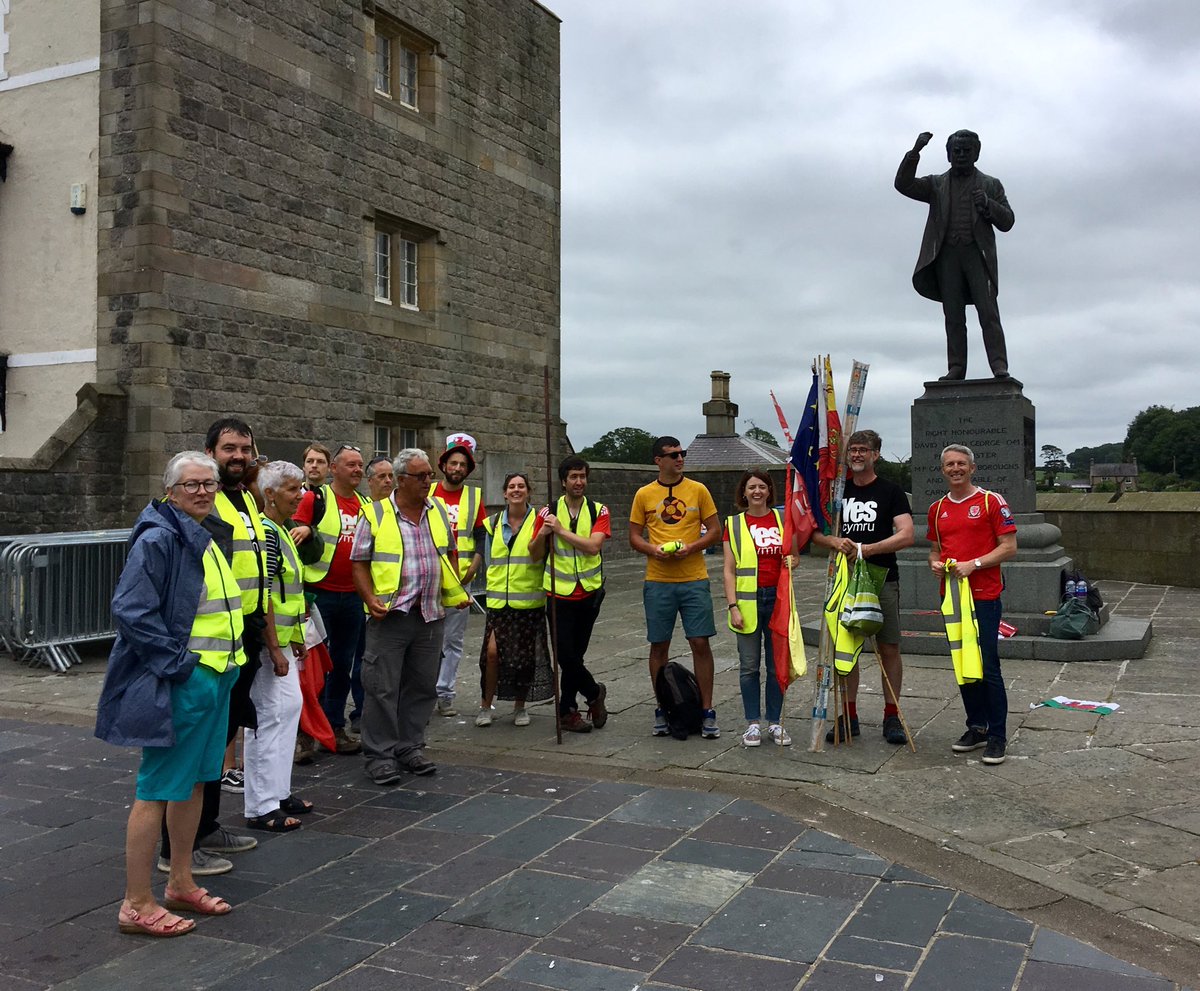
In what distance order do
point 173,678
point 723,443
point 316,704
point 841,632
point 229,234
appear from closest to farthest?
point 173,678 → point 316,704 → point 841,632 → point 229,234 → point 723,443

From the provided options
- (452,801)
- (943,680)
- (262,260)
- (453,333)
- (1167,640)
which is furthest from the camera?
(453,333)

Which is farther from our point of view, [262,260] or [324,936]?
[262,260]

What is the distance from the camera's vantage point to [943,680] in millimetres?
8523

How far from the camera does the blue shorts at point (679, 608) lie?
675cm

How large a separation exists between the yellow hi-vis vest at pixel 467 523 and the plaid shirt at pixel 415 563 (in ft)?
3.74

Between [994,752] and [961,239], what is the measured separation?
6.54m

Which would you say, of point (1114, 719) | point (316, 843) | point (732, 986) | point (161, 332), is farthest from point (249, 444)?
point (161, 332)

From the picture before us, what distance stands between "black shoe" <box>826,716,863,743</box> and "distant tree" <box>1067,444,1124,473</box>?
285ft

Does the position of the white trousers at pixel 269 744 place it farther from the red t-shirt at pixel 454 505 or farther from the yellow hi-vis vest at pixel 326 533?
the red t-shirt at pixel 454 505

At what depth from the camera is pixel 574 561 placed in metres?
7.02

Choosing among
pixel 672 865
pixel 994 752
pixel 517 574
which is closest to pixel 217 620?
pixel 672 865

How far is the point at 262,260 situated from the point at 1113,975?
500 inches

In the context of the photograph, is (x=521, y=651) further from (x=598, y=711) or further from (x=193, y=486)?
(x=193, y=486)

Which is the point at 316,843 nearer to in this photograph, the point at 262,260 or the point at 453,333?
the point at 262,260
